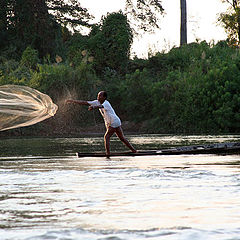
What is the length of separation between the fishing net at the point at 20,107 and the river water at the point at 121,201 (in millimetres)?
972

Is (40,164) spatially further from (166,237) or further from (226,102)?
(226,102)

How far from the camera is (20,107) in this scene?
1503 cm

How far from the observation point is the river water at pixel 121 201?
23.7ft

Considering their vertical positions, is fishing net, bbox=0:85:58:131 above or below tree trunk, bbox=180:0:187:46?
below

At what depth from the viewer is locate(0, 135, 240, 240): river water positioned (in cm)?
722

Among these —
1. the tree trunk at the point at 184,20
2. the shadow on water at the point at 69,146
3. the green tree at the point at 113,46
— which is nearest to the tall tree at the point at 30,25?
the green tree at the point at 113,46

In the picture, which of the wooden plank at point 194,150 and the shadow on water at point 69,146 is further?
the shadow on water at point 69,146

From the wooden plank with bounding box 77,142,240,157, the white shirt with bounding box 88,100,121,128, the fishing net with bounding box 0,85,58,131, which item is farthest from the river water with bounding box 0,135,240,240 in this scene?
the white shirt with bounding box 88,100,121,128

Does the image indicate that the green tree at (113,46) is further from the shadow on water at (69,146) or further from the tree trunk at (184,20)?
Result: the shadow on water at (69,146)

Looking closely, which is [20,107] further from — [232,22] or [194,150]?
[232,22]

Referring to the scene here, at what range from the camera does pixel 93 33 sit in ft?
151

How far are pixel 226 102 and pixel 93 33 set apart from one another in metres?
13.5

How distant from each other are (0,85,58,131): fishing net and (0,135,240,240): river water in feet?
3.19

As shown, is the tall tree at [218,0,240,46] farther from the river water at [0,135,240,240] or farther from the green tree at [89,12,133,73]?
the river water at [0,135,240,240]
